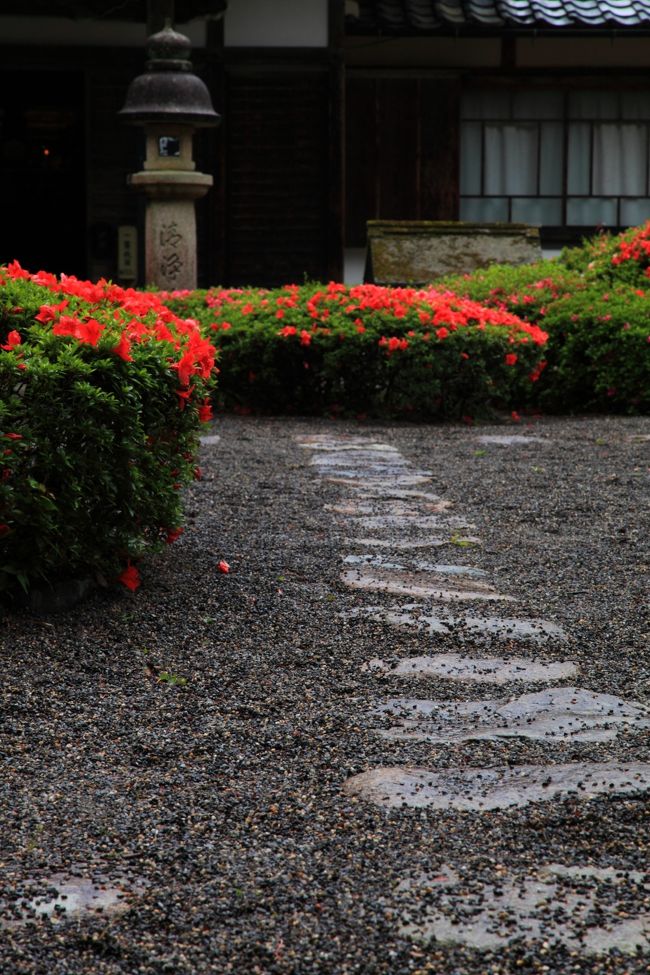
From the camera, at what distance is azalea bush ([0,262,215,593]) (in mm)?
3404

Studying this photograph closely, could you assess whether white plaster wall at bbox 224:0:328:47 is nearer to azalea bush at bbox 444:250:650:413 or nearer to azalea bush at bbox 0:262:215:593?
azalea bush at bbox 444:250:650:413

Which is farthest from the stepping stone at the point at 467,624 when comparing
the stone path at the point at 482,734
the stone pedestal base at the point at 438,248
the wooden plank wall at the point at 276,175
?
the wooden plank wall at the point at 276,175

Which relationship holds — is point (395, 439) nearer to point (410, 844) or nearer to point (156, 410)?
point (156, 410)

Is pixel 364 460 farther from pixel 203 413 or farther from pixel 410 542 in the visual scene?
pixel 203 413

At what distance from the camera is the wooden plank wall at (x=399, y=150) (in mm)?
13000

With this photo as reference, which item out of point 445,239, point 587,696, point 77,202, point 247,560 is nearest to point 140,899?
point 587,696

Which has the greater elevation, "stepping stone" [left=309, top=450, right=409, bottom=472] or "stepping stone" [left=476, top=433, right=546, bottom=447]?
"stepping stone" [left=476, top=433, right=546, bottom=447]

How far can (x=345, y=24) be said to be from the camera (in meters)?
12.2

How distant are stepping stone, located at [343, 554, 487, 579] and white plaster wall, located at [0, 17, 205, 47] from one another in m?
8.55

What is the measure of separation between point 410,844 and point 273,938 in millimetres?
386

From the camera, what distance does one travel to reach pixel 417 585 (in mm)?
4012

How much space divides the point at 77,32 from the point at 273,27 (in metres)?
1.76

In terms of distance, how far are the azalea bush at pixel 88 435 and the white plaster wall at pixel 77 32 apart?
8.45m

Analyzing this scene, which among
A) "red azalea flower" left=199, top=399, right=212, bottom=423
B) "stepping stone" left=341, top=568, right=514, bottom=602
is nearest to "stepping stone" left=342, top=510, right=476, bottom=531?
"stepping stone" left=341, top=568, right=514, bottom=602
